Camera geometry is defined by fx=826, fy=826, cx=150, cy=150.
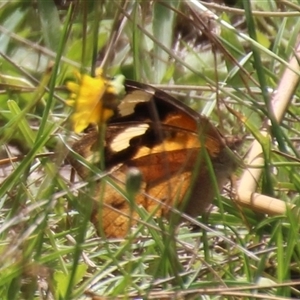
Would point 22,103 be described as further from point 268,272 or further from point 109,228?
point 268,272

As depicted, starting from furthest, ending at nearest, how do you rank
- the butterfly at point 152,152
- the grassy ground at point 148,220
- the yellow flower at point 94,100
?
the butterfly at point 152,152 → the grassy ground at point 148,220 → the yellow flower at point 94,100

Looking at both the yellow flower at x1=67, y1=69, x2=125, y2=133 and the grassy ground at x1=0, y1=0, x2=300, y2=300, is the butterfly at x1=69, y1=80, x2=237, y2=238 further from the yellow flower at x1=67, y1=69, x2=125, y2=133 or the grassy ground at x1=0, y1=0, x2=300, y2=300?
the yellow flower at x1=67, y1=69, x2=125, y2=133

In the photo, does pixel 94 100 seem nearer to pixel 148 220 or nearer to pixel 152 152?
pixel 148 220

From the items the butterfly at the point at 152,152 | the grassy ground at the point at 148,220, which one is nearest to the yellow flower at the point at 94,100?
the grassy ground at the point at 148,220

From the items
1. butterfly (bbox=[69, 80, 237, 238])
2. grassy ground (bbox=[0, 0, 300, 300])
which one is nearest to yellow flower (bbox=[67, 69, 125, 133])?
grassy ground (bbox=[0, 0, 300, 300])

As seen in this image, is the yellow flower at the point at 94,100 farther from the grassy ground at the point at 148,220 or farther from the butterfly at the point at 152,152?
the butterfly at the point at 152,152

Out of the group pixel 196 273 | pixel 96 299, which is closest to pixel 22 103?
pixel 196 273

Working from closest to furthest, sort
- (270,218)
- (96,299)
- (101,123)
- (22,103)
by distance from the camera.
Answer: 1. (101,123)
2. (96,299)
3. (270,218)
4. (22,103)
